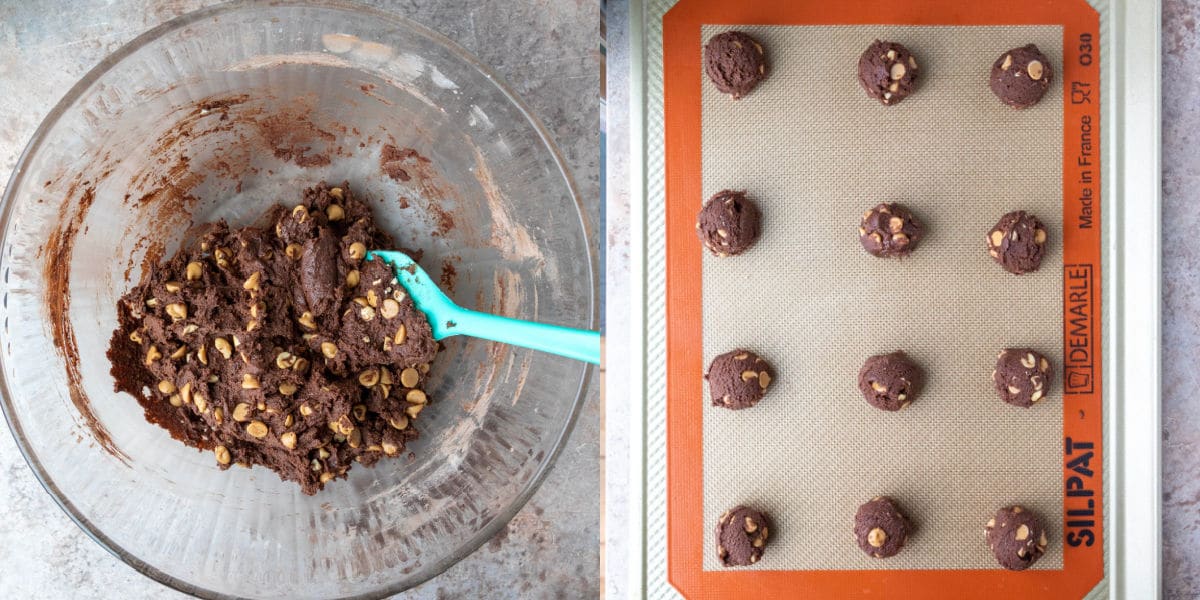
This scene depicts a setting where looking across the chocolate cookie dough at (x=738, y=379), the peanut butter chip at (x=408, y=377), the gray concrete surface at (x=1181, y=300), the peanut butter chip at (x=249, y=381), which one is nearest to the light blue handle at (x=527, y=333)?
the peanut butter chip at (x=408, y=377)

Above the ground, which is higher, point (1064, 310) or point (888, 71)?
point (888, 71)

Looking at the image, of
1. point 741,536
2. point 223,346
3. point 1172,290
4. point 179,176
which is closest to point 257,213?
point 179,176

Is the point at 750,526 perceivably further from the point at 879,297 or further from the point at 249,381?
the point at 249,381

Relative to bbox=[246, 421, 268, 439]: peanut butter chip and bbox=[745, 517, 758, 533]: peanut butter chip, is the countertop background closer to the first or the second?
bbox=[745, 517, 758, 533]: peanut butter chip

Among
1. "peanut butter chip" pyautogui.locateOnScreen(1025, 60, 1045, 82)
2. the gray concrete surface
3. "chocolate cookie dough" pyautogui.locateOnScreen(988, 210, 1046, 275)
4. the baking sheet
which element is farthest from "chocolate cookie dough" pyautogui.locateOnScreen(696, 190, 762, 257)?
the gray concrete surface

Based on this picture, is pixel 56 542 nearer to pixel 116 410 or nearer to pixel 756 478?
pixel 116 410

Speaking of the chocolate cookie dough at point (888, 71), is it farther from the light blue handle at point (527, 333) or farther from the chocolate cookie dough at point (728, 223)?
the light blue handle at point (527, 333)
